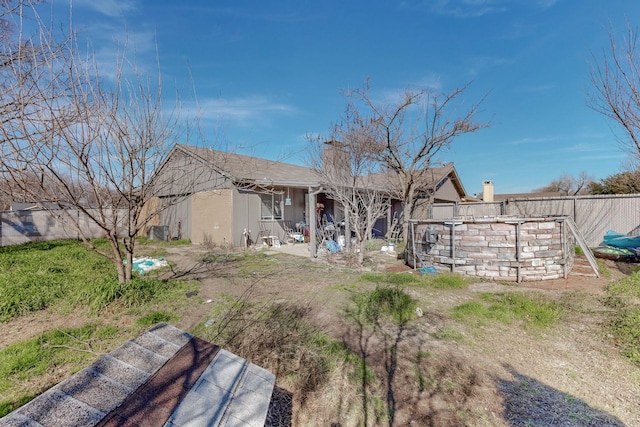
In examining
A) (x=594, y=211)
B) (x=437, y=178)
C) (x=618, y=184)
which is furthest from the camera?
(x=618, y=184)

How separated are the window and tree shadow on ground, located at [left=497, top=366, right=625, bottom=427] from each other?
1088 cm

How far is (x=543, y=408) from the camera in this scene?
2.59 m

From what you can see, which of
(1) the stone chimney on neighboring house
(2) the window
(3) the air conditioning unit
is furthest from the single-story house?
(1) the stone chimney on neighboring house

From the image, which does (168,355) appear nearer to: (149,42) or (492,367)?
(492,367)

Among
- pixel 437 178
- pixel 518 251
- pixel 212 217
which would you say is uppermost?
pixel 437 178

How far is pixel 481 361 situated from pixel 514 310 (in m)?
1.90

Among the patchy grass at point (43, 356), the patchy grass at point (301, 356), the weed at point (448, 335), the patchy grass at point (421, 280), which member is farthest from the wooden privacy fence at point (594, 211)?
the patchy grass at point (43, 356)

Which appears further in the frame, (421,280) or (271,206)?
(271,206)

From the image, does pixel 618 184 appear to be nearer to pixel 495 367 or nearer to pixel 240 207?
pixel 240 207

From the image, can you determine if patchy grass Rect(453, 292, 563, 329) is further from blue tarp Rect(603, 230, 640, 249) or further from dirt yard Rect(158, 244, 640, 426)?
blue tarp Rect(603, 230, 640, 249)

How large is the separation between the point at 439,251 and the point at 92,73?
7.69 metres

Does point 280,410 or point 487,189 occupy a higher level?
point 487,189

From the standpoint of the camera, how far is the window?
12.9 meters

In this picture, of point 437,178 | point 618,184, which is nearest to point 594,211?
point 437,178
